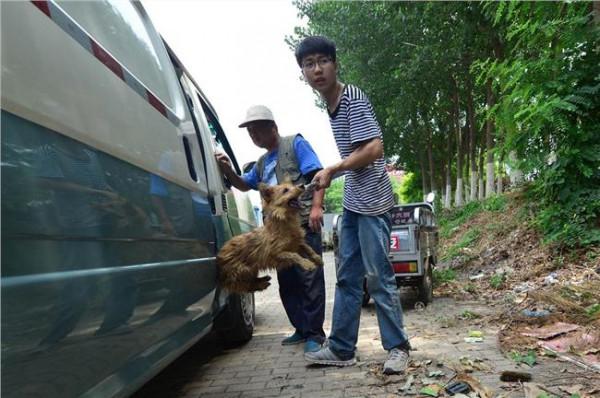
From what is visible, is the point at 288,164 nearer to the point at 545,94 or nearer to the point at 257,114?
the point at 257,114

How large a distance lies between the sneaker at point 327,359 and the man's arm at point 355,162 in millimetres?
1268

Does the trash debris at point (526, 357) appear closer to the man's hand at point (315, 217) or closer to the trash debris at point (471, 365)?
the trash debris at point (471, 365)

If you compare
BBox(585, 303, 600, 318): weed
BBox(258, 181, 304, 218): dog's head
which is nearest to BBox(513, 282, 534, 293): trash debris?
BBox(585, 303, 600, 318): weed

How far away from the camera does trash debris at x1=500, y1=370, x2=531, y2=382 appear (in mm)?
2936

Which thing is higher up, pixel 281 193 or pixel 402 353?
pixel 281 193

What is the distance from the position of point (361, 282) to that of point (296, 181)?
1.04 metres

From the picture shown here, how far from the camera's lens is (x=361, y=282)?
12.1ft

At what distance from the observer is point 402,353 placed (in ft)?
11.0

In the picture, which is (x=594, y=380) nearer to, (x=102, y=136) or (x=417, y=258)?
(x=102, y=136)

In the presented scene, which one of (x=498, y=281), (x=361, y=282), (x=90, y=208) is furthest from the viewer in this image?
(x=498, y=281)

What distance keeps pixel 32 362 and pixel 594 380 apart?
115 inches

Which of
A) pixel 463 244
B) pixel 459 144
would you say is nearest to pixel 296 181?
pixel 463 244

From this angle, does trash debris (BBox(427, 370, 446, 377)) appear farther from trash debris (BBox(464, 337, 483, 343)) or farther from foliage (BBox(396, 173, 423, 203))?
foliage (BBox(396, 173, 423, 203))

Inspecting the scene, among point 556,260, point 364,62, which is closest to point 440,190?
point 364,62
